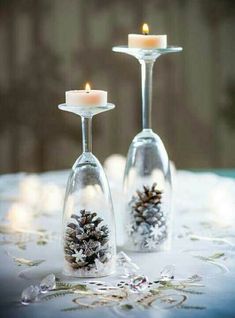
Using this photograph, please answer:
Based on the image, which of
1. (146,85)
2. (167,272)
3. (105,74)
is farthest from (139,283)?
(105,74)

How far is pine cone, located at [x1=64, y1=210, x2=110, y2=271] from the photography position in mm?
1326

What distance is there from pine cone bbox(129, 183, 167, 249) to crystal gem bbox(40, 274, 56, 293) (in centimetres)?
26

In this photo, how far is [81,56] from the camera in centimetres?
340

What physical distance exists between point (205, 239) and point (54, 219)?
334mm

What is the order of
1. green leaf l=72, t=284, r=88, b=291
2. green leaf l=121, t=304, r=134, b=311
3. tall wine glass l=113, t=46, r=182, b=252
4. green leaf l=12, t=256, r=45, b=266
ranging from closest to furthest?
green leaf l=121, t=304, r=134, b=311
green leaf l=72, t=284, r=88, b=291
green leaf l=12, t=256, r=45, b=266
tall wine glass l=113, t=46, r=182, b=252

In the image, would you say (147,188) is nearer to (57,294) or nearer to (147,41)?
(147,41)

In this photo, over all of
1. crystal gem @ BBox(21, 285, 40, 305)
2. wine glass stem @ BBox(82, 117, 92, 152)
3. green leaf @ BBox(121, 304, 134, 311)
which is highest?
wine glass stem @ BBox(82, 117, 92, 152)

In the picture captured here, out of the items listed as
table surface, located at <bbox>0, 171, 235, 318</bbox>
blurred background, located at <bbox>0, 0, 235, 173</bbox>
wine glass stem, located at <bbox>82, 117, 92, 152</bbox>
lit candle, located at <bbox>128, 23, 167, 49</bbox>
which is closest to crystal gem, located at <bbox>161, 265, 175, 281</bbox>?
table surface, located at <bbox>0, 171, 235, 318</bbox>

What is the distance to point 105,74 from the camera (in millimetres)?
3414

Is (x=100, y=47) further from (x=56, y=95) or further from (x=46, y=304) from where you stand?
(x=46, y=304)

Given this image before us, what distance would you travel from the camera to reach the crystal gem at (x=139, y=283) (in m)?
1.23

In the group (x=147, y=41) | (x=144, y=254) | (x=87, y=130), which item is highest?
(x=147, y=41)

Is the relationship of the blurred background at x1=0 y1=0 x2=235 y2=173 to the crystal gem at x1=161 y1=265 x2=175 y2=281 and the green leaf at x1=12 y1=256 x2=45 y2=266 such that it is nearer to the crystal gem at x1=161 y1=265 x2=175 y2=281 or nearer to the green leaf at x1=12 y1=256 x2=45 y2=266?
the green leaf at x1=12 y1=256 x2=45 y2=266

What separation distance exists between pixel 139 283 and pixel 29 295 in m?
0.16
